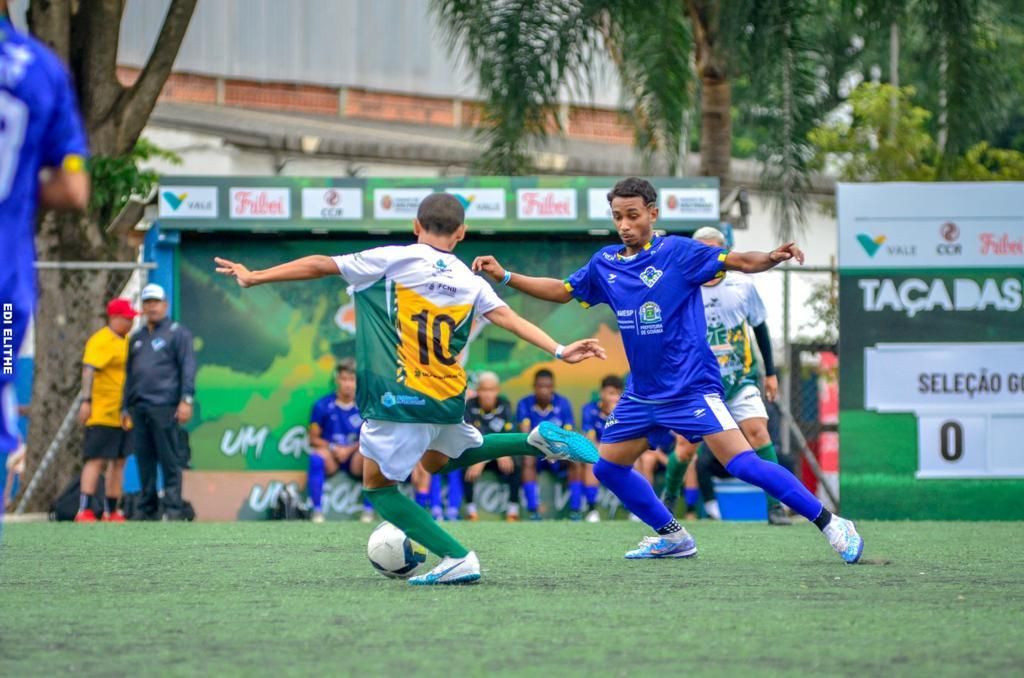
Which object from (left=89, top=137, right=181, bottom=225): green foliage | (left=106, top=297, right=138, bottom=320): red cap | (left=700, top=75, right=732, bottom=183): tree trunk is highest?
(left=700, top=75, right=732, bottom=183): tree trunk

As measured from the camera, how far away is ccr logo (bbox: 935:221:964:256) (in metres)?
14.1

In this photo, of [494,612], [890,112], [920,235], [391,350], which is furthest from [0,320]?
[890,112]

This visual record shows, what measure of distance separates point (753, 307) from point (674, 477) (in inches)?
62.8

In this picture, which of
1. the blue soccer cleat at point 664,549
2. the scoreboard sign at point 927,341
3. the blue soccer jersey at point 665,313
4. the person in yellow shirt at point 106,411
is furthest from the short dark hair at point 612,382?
the blue soccer jersey at point 665,313

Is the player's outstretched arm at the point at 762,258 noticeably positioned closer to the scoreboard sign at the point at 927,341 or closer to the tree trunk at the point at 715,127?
the scoreboard sign at the point at 927,341

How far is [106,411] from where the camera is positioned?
14.5 m

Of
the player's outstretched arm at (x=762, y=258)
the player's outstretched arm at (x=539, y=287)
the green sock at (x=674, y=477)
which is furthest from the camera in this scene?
the green sock at (x=674, y=477)

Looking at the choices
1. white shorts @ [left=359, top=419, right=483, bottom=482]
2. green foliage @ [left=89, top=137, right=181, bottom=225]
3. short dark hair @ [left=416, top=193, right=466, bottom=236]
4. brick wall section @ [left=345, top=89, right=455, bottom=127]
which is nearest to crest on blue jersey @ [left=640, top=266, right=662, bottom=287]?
short dark hair @ [left=416, top=193, right=466, bottom=236]

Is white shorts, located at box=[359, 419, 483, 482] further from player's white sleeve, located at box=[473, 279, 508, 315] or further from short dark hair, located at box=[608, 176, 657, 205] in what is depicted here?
short dark hair, located at box=[608, 176, 657, 205]

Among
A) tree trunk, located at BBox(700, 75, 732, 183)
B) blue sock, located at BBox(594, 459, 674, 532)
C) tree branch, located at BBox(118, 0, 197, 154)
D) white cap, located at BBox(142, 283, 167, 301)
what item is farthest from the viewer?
tree trunk, located at BBox(700, 75, 732, 183)

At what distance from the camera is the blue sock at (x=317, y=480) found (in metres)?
14.9

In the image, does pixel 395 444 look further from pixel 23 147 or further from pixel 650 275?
pixel 23 147

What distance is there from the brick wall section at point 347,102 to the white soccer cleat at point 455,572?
24.3m

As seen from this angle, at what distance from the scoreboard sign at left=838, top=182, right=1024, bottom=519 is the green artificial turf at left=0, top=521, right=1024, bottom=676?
12.8ft
